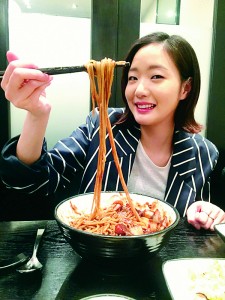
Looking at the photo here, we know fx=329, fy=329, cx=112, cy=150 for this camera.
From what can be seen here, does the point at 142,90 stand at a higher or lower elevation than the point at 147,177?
higher

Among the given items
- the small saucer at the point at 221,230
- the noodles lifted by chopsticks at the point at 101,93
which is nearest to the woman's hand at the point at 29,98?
the noodles lifted by chopsticks at the point at 101,93

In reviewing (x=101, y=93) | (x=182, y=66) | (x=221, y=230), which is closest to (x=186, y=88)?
(x=182, y=66)

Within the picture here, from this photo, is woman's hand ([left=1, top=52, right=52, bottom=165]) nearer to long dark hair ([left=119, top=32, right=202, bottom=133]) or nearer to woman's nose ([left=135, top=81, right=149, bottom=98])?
woman's nose ([left=135, top=81, right=149, bottom=98])

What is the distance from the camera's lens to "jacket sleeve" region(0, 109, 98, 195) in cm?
135

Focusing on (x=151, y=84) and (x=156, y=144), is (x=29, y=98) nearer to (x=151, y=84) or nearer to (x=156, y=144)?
(x=151, y=84)

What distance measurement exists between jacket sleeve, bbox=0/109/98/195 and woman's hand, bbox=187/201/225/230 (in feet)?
2.13

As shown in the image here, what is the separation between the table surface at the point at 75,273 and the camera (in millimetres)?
875

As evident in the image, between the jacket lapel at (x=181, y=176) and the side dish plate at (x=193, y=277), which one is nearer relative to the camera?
the side dish plate at (x=193, y=277)

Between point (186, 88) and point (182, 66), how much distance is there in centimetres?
17

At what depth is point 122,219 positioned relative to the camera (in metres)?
1.13

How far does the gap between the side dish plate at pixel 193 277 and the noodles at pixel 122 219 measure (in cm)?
15

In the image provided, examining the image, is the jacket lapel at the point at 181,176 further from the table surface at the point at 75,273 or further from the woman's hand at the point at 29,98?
the woman's hand at the point at 29,98

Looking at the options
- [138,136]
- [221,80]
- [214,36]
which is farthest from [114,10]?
[138,136]

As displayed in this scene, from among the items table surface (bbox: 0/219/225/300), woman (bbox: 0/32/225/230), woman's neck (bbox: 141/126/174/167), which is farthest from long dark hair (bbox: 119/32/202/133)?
table surface (bbox: 0/219/225/300)
